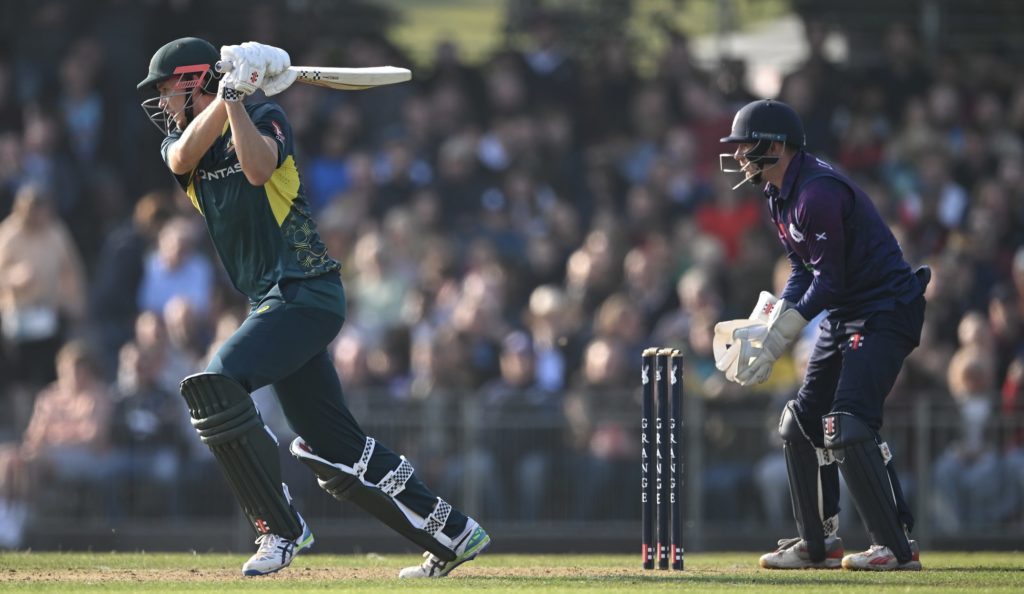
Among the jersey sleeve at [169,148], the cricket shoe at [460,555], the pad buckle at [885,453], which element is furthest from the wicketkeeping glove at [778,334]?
the jersey sleeve at [169,148]

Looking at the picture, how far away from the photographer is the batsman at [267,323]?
7789 mm

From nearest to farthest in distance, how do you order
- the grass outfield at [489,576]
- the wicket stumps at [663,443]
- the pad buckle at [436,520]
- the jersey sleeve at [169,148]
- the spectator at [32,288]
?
1. the grass outfield at [489,576]
2. the jersey sleeve at [169,148]
3. the pad buckle at [436,520]
4. the wicket stumps at [663,443]
5. the spectator at [32,288]

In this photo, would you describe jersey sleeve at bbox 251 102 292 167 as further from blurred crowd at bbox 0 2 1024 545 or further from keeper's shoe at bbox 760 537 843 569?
blurred crowd at bbox 0 2 1024 545

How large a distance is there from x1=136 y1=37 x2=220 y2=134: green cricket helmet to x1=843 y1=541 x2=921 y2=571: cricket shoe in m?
3.92

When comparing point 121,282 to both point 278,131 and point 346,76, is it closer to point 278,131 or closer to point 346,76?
point 346,76

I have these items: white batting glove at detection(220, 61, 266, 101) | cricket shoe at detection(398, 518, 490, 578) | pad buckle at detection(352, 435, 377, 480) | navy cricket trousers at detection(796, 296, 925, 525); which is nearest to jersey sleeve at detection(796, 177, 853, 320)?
navy cricket trousers at detection(796, 296, 925, 525)

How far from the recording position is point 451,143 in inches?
683

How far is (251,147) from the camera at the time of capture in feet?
25.6

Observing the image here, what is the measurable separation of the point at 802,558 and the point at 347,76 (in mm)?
3404

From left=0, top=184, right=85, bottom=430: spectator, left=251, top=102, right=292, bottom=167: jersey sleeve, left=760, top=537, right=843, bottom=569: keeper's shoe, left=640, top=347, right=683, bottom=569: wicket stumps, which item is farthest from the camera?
left=0, top=184, right=85, bottom=430: spectator

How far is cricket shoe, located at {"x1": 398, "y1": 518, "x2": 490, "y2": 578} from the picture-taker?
8.38 meters

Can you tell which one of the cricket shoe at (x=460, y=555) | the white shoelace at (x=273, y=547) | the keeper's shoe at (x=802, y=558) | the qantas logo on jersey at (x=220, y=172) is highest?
the qantas logo on jersey at (x=220, y=172)

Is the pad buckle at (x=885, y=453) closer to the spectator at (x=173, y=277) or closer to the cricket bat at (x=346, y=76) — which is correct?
the cricket bat at (x=346, y=76)

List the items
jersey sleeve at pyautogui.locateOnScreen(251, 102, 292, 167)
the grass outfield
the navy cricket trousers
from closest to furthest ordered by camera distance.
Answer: the grass outfield, jersey sleeve at pyautogui.locateOnScreen(251, 102, 292, 167), the navy cricket trousers
